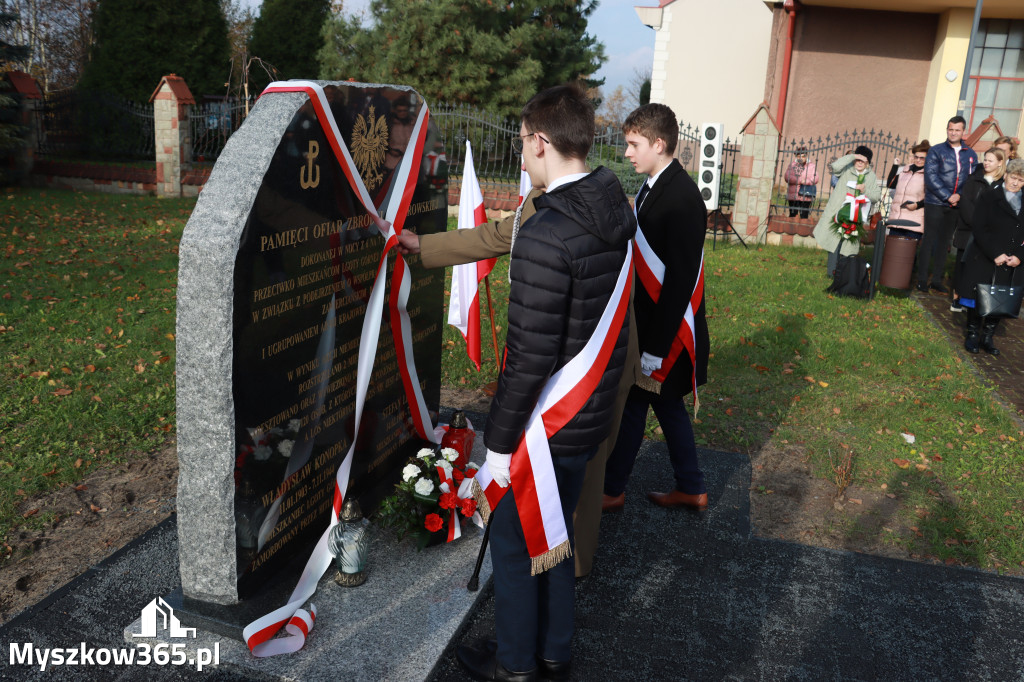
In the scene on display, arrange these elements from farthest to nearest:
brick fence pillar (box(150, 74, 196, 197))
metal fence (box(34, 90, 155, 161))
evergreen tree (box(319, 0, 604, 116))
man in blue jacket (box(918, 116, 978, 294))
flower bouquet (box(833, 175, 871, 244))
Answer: evergreen tree (box(319, 0, 604, 116)) < metal fence (box(34, 90, 155, 161)) < brick fence pillar (box(150, 74, 196, 197)) < man in blue jacket (box(918, 116, 978, 294)) < flower bouquet (box(833, 175, 871, 244))

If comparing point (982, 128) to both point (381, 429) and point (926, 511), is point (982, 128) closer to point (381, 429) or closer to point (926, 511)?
point (926, 511)

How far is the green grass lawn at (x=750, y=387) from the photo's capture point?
14.8 feet

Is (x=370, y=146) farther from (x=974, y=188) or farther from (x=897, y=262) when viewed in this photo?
(x=897, y=262)

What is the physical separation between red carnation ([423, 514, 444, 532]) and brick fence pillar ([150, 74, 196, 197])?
13330 millimetres

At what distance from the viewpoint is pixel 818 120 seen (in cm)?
1948

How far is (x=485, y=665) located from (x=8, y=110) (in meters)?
15.6

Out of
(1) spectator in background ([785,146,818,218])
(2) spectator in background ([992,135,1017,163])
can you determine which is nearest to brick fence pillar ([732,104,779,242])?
(1) spectator in background ([785,146,818,218])

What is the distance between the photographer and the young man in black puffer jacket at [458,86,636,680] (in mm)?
2459

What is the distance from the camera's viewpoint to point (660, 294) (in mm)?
3793

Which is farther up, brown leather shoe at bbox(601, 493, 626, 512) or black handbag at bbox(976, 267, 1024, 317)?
black handbag at bbox(976, 267, 1024, 317)

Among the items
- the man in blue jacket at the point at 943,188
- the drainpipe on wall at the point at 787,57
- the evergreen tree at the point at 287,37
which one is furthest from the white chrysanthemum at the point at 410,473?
the evergreen tree at the point at 287,37

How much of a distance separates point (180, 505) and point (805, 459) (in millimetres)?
3871

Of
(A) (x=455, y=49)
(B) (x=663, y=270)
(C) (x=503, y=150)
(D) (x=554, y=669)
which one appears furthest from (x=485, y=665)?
(A) (x=455, y=49)

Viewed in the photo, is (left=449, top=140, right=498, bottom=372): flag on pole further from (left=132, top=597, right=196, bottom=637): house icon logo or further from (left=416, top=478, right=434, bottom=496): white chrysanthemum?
(left=132, top=597, right=196, bottom=637): house icon logo
